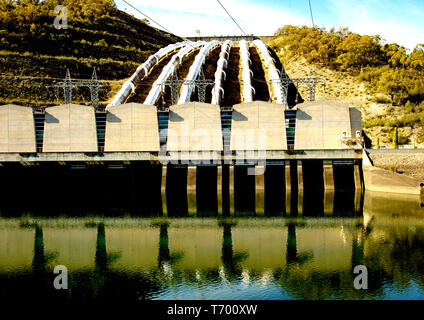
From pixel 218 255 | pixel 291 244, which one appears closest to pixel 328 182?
pixel 291 244

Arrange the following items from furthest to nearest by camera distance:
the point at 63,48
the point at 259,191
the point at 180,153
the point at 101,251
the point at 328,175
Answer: the point at 63,48
the point at 180,153
the point at 328,175
the point at 259,191
the point at 101,251

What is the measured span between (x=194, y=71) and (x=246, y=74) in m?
7.80

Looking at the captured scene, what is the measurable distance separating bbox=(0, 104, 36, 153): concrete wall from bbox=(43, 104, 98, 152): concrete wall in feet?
6.45

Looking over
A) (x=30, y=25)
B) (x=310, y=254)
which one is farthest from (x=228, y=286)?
(x=30, y=25)

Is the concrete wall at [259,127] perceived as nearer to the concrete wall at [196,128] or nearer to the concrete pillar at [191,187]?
the concrete wall at [196,128]

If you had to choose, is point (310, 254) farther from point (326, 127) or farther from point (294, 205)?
point (326, 127)

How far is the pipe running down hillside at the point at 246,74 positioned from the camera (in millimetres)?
59525

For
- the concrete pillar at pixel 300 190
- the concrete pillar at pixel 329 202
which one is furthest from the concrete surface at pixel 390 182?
the concrete pillar at pixel 300 190

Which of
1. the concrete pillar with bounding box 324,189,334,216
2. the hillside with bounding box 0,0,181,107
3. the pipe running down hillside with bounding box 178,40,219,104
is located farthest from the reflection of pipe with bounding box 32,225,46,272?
the hillside with bounding box 0,0,181,107

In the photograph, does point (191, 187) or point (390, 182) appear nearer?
point (390, 182)

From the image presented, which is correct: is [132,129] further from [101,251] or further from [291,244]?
[291,244]

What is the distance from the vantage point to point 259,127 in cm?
4409

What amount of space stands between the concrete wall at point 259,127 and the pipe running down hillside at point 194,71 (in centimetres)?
1438

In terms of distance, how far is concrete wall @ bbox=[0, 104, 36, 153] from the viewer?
46.2m
